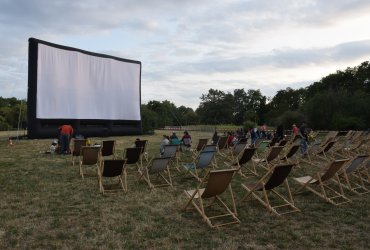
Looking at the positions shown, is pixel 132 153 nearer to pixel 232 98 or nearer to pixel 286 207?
pixel 286 207

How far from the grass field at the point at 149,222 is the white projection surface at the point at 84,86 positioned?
11.3 meters

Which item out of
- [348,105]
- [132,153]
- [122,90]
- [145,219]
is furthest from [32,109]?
[348,105]

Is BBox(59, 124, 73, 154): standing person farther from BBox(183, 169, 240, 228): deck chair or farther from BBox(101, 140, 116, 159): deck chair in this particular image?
BBox(183, 169, 240, 228): deck chair

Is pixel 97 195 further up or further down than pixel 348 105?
further down

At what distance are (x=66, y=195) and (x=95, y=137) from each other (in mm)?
15023

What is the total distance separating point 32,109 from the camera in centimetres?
1595

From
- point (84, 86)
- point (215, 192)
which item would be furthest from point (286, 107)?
point (215, 192)

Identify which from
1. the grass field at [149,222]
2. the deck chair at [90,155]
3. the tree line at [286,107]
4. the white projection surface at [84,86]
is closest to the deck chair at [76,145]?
the deck chair at [90,155]

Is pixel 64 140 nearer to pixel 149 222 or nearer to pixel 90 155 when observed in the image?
pixel 90 155

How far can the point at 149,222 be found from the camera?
4.15 m

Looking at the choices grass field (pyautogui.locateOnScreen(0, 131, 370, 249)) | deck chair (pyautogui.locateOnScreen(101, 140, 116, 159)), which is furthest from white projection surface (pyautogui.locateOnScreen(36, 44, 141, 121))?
grass field (pyautogui.locateOnScreen(0, 131, 370, 249))

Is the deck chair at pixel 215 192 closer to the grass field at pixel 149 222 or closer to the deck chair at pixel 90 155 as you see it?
the grass field at pixel 149 222

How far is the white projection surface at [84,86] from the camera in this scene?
16531 mm

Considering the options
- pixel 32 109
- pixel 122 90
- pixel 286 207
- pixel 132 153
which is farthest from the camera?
pixel 122 90
